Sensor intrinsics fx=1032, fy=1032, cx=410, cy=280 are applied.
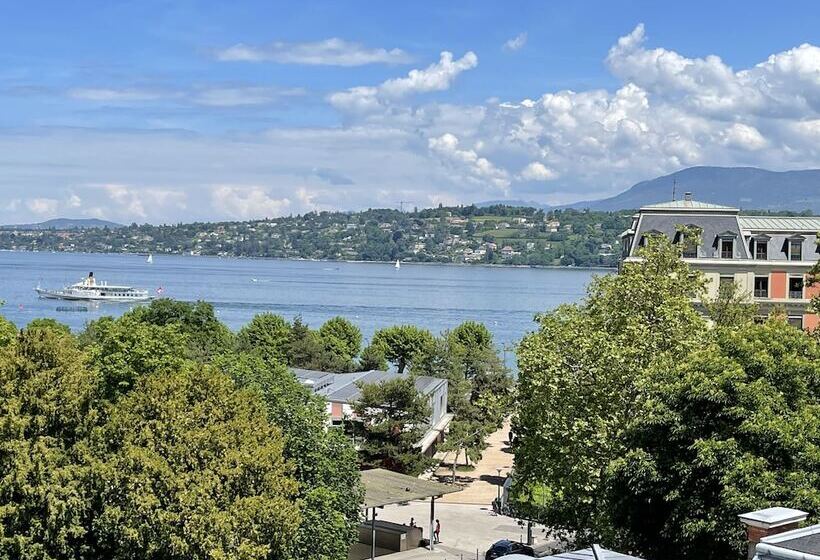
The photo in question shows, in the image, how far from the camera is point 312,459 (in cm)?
2667

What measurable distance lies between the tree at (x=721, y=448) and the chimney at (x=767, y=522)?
4.04m

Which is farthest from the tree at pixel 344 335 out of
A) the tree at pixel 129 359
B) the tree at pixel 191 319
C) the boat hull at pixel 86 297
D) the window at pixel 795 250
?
the boat hull at pixel 86 297

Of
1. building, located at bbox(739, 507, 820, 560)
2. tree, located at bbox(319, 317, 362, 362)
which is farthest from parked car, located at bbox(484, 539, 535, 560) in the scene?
tree, located at bbox(319, 317, 362, 362)

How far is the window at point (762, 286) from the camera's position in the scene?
149 ft

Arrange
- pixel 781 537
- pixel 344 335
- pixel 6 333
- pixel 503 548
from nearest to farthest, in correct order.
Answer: pixel 781 537 < pixel 6 333 < pixel 503 548 < pixel 344 335

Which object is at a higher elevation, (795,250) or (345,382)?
(795,250)

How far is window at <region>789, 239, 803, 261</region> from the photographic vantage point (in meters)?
46.4

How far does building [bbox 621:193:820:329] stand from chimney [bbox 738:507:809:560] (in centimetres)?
3223

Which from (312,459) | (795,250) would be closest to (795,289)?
(795,250)

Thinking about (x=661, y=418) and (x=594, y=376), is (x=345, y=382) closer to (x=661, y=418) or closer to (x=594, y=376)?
(x=594, y=376)

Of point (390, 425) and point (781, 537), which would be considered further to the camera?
point (390, 425)

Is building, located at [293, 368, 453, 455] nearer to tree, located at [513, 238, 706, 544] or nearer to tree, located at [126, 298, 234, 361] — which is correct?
tree, located at [126, 298, 234, 361]

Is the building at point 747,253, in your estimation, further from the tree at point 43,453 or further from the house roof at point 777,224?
the tree at point 43,453

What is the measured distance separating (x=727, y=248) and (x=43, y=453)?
1277 inches
